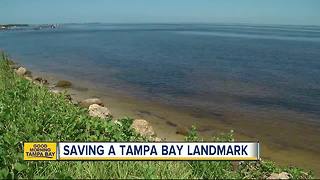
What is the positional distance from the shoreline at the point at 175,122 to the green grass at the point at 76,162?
11.1ft

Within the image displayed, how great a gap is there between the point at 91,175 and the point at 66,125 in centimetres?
339

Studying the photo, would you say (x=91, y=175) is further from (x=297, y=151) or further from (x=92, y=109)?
(x=297, y=151)

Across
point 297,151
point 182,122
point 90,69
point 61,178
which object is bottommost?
point 61,178

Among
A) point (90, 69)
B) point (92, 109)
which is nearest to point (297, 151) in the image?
point (92, 109)

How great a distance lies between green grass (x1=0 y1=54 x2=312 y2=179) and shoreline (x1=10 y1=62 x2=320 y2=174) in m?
3.39

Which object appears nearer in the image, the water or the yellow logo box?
the yellow logo box

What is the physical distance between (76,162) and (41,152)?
0.88 m

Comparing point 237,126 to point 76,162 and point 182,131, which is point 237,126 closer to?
point 182,131

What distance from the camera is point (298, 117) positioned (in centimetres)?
1928

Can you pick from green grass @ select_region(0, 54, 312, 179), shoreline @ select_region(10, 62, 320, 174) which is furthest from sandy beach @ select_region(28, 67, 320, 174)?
green grass @ select_region(0, 54, 312, 179)

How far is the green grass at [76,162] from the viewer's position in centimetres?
783

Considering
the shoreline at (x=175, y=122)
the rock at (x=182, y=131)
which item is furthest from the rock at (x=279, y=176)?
the rock at (x=182, y=131)

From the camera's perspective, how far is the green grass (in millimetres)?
7832

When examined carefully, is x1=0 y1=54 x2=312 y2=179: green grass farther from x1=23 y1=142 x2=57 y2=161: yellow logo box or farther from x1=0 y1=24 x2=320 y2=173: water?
x1=0 y1=24 x2=320 y2=173: water
